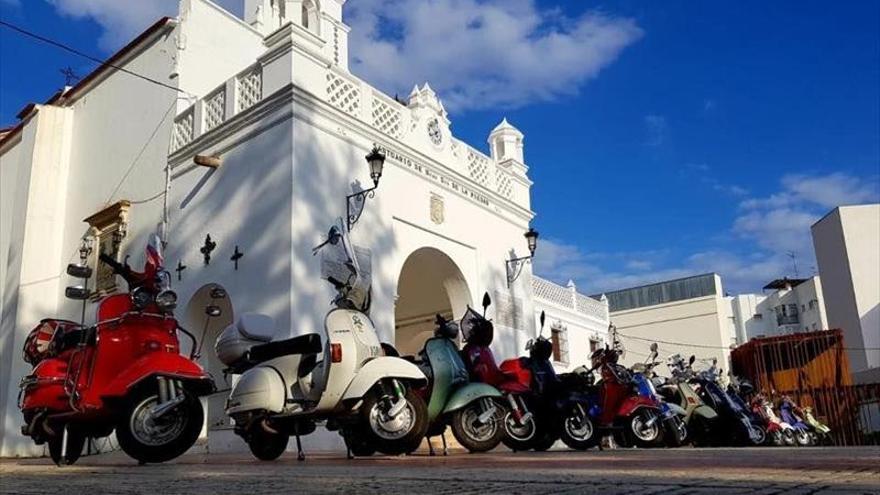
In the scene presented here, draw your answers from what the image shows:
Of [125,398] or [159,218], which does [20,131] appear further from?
[125,398]

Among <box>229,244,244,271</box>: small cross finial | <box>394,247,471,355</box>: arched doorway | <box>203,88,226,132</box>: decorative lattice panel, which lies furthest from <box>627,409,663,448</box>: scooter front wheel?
<box>203,88,226,132</box>: decorative lattice panel

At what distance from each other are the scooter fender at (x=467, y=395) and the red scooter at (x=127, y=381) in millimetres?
2075

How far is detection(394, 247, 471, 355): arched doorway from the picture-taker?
11.9m

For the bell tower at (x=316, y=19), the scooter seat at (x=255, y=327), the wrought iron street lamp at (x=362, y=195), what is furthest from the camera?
the bell tower at (x=316, y=19)

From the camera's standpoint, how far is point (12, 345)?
13148 mm

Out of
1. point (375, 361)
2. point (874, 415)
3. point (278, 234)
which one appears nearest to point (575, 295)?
point (874, 415)

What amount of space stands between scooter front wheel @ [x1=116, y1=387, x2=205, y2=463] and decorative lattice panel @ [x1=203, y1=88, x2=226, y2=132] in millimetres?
6134

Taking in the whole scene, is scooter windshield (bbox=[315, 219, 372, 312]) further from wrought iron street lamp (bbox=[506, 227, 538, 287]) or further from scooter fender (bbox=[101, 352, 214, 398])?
wrought iron street lamp (bbox=[506, 227, 538, 287])

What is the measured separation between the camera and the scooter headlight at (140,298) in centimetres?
536

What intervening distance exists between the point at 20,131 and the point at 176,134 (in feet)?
20.7

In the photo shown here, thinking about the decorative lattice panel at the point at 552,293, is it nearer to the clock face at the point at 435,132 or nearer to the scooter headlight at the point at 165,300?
the clock face at the point at 435,132

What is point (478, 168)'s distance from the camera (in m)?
13.1

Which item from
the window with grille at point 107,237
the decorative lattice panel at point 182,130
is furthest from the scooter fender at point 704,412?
the window with grille at point 107,237

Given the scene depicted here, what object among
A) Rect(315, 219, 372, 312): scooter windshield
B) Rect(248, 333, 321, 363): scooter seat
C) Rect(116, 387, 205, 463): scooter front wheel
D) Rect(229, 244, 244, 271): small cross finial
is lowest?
Rect(116, 387, 205, 463): scooter front wheel
